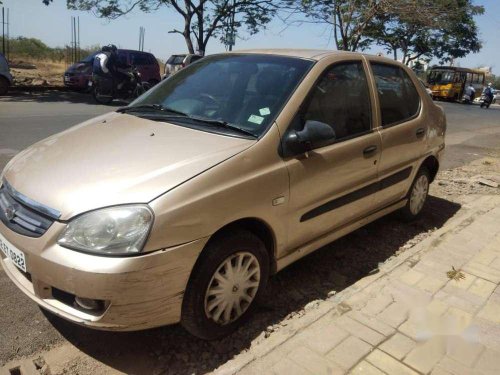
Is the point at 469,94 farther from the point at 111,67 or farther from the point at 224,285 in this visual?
the point at 224,285

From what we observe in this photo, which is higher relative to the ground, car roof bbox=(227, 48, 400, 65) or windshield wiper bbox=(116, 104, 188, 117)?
car roof bbox=(227, 48, 400, 65)

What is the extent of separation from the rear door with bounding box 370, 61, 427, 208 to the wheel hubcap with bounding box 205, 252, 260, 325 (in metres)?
1.62

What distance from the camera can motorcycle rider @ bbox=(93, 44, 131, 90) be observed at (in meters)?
14.3

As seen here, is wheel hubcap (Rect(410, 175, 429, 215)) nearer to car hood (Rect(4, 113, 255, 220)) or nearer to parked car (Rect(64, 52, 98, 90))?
car hood (Rect(4, 113, 255, 220))

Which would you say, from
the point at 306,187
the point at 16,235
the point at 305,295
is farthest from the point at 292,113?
the point at 16,235

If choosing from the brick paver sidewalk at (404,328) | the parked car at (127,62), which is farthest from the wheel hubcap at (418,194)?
the parked car at (127,62)

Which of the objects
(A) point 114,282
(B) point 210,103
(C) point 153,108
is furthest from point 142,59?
(A) point 114,282

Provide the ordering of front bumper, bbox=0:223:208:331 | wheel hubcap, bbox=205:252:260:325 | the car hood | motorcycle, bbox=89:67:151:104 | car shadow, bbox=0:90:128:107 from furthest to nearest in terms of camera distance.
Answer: motorcycle, bbox=89:67:151:104 < car shadow, bbox=0:90:128:107 < wheel hubcap, bbox=205:252:260:325 < the car hood < front bumper, bbox=0:223:208:331

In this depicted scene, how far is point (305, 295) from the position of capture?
3.34 meters

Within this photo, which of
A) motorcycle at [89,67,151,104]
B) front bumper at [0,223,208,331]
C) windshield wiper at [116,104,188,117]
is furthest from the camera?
motorcycle at [89,67,151,104]

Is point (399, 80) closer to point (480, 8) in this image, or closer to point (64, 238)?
point (64, 238)

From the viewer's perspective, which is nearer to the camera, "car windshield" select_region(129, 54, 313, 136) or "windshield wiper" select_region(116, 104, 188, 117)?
"car windshield" select_region(129, 54, 313, 136)

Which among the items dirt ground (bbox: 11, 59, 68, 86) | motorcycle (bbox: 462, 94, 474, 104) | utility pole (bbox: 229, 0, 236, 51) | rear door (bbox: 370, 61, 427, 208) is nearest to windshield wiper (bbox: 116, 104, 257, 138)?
rear door (bbox: 370, 61, 427, 208)

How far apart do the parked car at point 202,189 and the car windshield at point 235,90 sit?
0.5 inches
